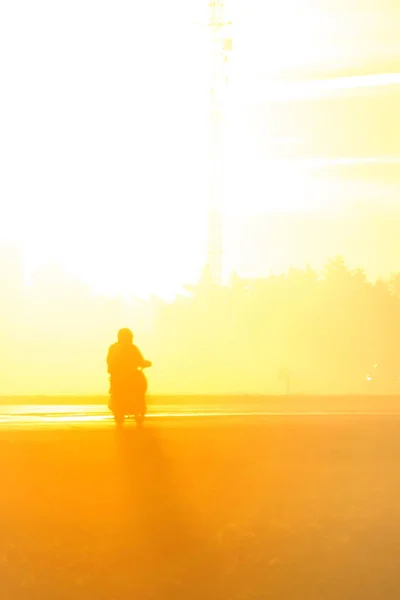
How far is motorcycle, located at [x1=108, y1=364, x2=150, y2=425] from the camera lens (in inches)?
1040

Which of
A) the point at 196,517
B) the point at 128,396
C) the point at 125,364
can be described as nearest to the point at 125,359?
the point at 125,364

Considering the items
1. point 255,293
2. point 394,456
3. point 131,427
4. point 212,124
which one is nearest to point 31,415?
point 131,427

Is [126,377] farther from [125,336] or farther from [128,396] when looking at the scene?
[125,336]

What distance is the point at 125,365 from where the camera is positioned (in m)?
26.2

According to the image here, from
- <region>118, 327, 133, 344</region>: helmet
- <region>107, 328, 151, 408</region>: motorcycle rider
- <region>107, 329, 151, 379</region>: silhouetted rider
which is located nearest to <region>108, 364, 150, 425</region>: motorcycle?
<region>107, 328, 151, 408</region>: motorcycle rider

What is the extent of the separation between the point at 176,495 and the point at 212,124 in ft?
173

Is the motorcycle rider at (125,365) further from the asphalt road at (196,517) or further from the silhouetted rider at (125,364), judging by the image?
the asphalt road at (196,517)

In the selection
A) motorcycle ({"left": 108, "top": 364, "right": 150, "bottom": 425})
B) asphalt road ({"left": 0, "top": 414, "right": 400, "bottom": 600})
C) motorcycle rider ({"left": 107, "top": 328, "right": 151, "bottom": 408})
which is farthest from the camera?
motorcycle ({"left": 108, "top": 364, "right": 150, "bottom": 425})

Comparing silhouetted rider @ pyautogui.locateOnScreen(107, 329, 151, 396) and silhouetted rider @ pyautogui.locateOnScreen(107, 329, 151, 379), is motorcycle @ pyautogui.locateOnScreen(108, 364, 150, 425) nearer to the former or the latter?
silhouetted rider @ pyautogui.locateOnScreen(107, 329, 151, 396)

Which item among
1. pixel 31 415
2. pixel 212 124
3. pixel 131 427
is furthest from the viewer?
pixel 212 124

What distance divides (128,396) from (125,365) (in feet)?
2.08

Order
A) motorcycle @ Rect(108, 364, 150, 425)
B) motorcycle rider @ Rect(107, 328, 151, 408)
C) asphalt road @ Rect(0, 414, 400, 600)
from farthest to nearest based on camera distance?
motorcycle @ Rect(108, 364, 150, 425), motorcycle rider @ Rect(107, 328, 151, 408), asphalt road @ Rect(0, 414, 400, 600)

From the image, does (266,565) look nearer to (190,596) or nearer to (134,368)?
(190,596)

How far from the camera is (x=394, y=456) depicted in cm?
2480
